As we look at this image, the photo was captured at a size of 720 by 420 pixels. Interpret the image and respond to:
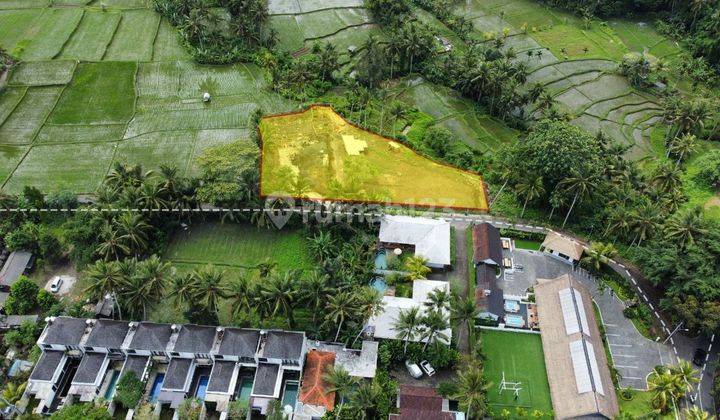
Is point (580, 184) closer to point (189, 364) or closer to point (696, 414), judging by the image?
point (696, 414)

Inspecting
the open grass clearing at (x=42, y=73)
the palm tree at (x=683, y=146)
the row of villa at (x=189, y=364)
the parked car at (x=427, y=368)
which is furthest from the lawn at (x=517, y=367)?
the open grass clearing at (x=42, y=73)

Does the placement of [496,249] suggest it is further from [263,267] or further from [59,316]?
[59,316]

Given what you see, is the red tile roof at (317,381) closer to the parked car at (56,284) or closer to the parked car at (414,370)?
the parked car at (414,370)

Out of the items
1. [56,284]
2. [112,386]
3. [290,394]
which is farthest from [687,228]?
[56,284]

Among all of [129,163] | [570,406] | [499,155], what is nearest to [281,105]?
[129,163]

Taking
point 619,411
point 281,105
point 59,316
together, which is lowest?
point 619,411
